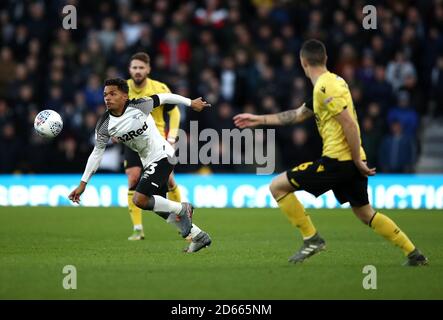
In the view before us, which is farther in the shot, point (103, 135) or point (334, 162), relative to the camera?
point (103, 135)

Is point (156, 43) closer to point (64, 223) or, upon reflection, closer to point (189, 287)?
point (64, 223)

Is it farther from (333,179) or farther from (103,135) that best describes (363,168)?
(103,135)

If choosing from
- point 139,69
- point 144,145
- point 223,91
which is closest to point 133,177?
point 139,69

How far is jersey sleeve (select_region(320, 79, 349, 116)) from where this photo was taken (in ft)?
31.3

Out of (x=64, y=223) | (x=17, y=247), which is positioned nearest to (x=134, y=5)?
(x=64, y=223)

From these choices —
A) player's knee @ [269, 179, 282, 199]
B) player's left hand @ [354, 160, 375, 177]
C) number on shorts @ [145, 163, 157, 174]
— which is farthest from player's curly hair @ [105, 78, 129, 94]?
player's left hand @ [354, 160, 375, 177]

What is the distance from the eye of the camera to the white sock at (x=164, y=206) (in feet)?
35.4

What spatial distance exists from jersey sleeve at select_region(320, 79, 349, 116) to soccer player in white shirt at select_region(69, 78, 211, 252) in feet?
5.02

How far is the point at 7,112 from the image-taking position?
69.5ft

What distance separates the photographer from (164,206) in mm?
10828

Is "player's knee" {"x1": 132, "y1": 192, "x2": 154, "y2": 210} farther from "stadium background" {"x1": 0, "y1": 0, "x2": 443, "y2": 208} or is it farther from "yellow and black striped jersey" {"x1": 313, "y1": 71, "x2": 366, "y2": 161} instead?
"stadium background" {"x1": 0, "y1": 0, "x2": 443, "y2": 208}

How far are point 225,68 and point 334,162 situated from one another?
12013 millimetres

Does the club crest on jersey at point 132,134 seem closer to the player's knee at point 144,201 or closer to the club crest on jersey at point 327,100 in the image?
the player's knee at point 144,201

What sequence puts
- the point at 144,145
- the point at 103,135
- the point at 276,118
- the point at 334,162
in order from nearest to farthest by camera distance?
the point at 334,162 → the point at 276,118 → the point at 103,135 → the point at 144,145
